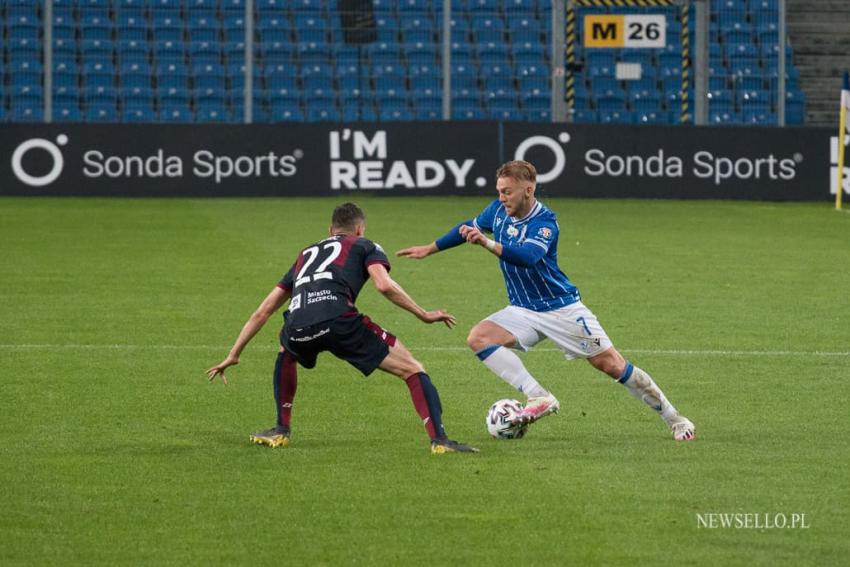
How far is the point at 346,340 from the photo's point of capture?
8555 mm

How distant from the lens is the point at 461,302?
15.6 meters

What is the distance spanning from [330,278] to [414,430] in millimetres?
1239

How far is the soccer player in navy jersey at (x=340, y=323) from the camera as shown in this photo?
28.0 feet

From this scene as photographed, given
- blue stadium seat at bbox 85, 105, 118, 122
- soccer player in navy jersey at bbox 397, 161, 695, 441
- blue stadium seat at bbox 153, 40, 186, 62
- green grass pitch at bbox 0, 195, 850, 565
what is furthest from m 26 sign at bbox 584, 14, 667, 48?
soccer player in navy jersey at bbox 397, 161, 695, 441

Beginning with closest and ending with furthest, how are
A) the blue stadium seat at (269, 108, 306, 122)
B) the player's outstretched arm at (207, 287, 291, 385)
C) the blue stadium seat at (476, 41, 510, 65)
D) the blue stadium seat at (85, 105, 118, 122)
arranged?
the player's outstretched arm at (207, 287, 291, 385)
the blue stadium seat at (85, 105, 118, 122)
the blue stadium seat at (269, 108, 306, 122)
the blue stadium seat at (476, 41, 510, 65)

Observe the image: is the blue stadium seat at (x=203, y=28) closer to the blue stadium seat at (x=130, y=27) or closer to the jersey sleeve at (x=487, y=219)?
the blue stadium seat at (x=130, y=27)

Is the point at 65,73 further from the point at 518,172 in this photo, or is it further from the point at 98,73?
the point at 518,172

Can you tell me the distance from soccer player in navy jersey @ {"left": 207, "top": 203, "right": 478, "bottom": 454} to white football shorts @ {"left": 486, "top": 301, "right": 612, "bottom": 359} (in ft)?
2.51

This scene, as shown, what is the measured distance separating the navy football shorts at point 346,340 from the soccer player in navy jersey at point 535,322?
571 mm

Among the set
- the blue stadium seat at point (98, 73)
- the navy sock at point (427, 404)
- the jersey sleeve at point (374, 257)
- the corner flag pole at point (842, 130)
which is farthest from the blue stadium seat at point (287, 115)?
the navy sock at point (427, 404)

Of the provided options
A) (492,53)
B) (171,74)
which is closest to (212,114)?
(171,74)

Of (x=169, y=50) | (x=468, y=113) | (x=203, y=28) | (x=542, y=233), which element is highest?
(x=203, y=28)

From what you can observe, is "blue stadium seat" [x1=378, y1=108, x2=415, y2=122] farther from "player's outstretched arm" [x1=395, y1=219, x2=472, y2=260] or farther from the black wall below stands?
"player's outstretched arm" [x1=395, y1=219, x2=472, y2=260]

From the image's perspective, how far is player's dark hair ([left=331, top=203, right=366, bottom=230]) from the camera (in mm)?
8742
